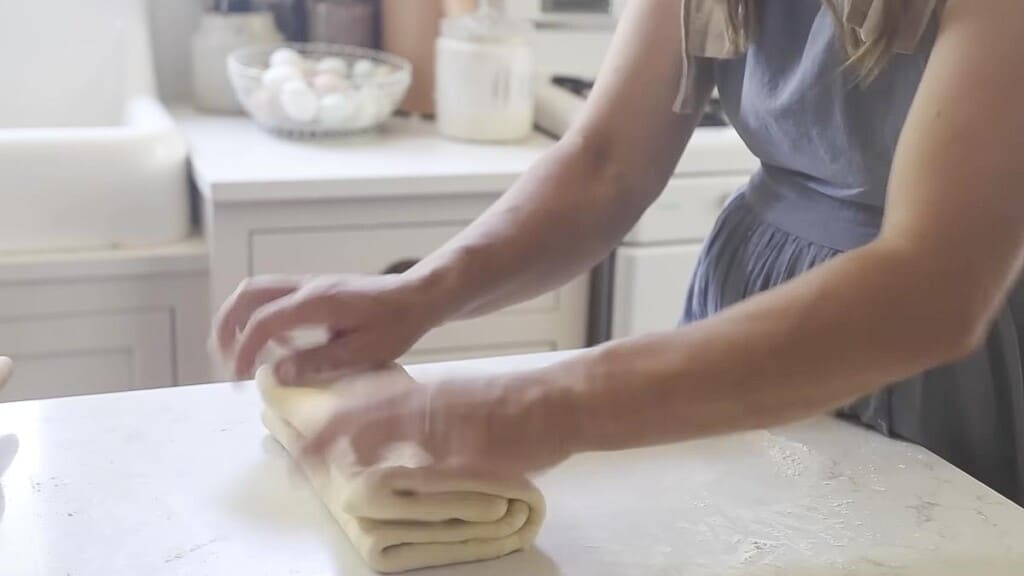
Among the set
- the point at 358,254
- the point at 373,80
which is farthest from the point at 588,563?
the point at 373,80

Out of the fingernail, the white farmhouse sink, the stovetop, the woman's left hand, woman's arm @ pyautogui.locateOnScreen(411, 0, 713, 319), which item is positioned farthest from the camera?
the stovetop

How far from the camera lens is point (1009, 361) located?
2.79 ft

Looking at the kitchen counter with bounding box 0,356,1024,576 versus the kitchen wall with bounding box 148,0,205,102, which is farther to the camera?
the kitchen wall with bounding box 148,0,205,102

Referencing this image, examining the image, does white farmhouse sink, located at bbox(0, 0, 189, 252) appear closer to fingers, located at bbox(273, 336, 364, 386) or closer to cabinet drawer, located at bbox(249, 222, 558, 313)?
cabinet drawer, located at bbox(249, 222, 558, 313)

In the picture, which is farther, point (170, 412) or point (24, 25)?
point (24, 25)

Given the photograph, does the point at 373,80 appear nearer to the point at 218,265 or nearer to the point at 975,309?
the point at 218,265

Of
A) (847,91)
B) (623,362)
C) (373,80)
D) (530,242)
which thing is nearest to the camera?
(623,362)

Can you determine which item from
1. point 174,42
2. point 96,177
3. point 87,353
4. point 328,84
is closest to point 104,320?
point 87,353

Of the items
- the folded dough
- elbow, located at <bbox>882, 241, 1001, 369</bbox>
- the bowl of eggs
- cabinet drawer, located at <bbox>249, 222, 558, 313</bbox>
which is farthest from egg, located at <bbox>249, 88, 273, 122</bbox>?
elbow, located at <bbox>882, 241, 1001, 369</bbox>

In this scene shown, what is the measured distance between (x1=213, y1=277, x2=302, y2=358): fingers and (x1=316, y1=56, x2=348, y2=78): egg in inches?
32.8

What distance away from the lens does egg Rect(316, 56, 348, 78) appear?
163cm

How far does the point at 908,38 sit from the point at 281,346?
426 mm

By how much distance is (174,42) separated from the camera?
182cm

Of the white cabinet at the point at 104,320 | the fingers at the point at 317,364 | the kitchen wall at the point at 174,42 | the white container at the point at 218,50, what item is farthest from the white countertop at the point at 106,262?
the fingers at the point at 317,364
